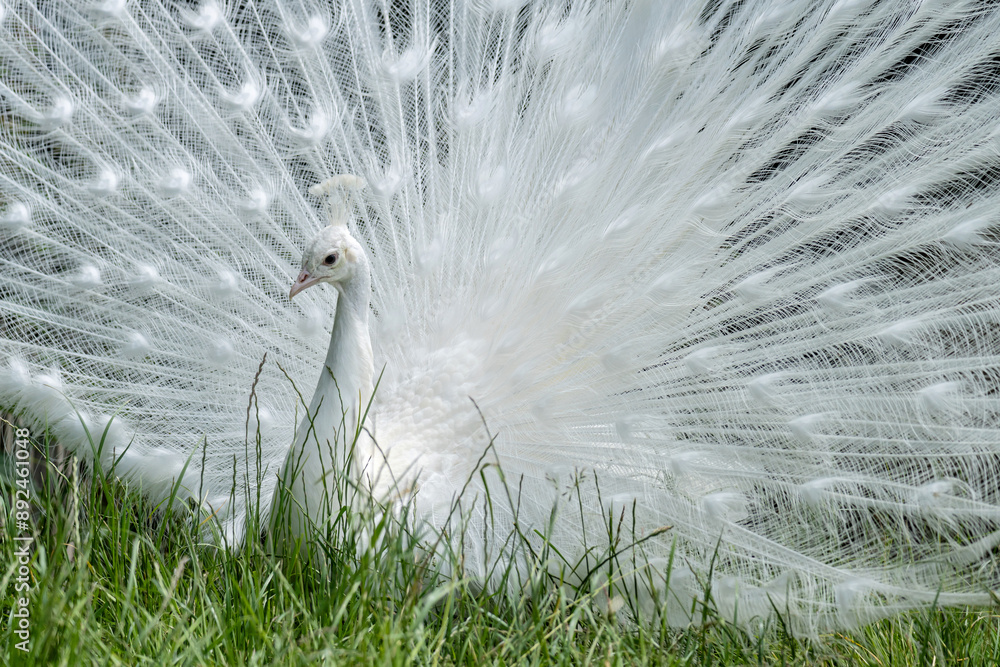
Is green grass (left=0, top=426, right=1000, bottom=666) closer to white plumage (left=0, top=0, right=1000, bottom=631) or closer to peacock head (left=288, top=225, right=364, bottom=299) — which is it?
white plumage (left=0, top=0, right=1000, bottom=631)

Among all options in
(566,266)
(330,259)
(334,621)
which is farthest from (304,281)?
(334,621)

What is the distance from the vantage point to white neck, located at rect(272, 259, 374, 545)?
7.50ft

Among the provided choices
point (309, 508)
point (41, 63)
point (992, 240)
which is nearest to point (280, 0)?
point (41, 63)

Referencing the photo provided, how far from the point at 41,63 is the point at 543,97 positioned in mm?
1477

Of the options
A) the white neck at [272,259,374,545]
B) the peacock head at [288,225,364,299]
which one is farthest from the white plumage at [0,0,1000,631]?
the peacock head at [288,225,364,299]

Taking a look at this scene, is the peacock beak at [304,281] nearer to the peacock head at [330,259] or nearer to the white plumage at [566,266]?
the peacock head at [330,259]

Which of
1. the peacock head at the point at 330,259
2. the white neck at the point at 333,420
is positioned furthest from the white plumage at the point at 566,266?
the peacock head at the point at 330,259

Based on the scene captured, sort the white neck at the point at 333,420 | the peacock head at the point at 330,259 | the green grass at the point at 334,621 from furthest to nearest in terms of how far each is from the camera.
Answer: the peacock head at the point at 330,259 < the white neck at the point at 333,420 < the green grass at the point at 334,621

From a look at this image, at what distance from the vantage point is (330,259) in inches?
94.3

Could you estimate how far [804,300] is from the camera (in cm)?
250

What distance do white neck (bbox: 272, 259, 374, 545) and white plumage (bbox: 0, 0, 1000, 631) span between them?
0.02m

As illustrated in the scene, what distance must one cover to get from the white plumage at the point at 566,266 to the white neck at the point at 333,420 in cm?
2

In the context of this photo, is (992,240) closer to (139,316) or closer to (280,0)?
(280,0)

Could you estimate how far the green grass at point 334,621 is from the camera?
1748 mm
